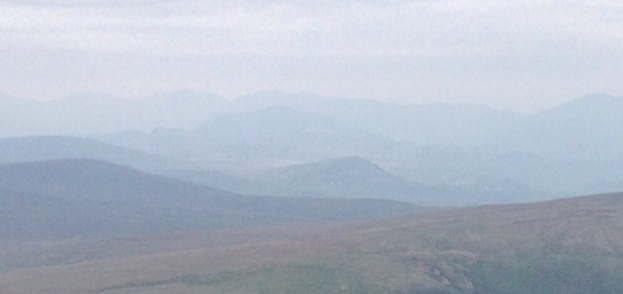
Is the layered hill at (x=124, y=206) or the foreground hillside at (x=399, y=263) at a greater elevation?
the layered hill at (x=124, y=206)

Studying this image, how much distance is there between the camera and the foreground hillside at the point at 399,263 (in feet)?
270

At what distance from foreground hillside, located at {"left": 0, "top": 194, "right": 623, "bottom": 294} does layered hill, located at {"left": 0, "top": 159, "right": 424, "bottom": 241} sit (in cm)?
3549

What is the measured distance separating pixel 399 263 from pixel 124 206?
86.9 meters

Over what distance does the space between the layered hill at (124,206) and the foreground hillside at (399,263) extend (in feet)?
116

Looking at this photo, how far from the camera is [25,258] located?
10844 centimetres

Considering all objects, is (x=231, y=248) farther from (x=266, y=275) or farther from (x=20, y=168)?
(x=20, y=168)

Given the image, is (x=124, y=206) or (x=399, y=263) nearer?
(x=399, y=263)

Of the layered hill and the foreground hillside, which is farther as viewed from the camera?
the layered hill

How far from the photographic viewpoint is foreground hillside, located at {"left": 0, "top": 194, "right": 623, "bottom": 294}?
8219 centimetres

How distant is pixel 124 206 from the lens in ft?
543

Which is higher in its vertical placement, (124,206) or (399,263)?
(124,206)

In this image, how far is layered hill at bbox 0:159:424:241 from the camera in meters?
144

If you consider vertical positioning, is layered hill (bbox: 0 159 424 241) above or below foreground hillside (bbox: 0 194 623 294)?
above

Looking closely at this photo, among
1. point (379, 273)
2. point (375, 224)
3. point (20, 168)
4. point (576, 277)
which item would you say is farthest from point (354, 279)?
Answer: point (20, 168)
